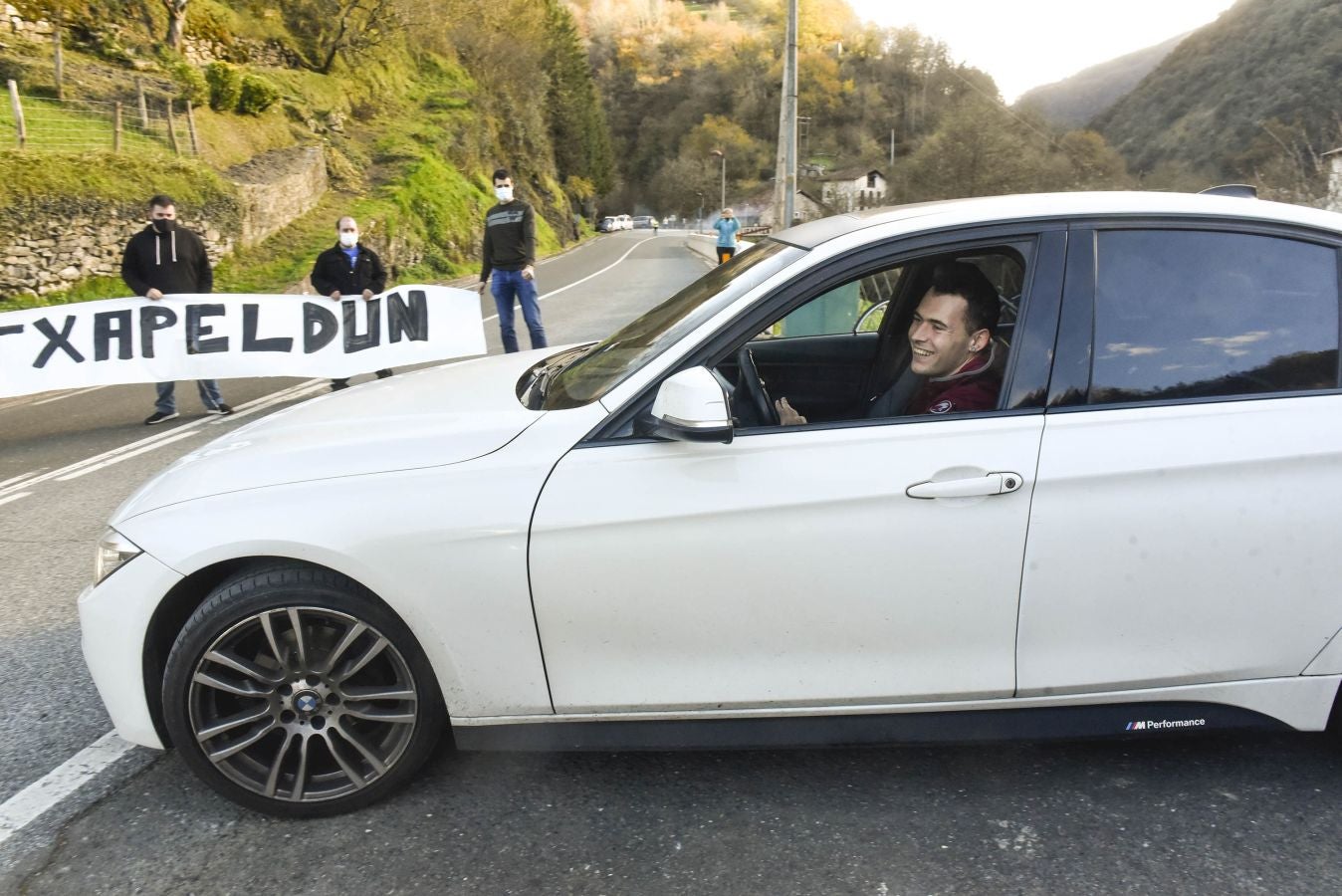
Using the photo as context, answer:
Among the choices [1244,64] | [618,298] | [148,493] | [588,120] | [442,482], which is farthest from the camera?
[588,120]

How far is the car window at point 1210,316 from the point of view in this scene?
8.25 ft

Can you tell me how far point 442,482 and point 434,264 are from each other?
Answer: 27971 mm

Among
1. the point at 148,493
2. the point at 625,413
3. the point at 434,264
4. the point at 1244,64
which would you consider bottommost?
the point at 148,493

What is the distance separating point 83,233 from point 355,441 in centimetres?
1719

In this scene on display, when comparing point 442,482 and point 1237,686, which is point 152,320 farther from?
point 1237,686

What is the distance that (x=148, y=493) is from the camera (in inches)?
109

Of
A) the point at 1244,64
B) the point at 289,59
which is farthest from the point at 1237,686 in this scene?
the point at 1244,64

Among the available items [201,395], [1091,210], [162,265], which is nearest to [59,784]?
[1091,210]

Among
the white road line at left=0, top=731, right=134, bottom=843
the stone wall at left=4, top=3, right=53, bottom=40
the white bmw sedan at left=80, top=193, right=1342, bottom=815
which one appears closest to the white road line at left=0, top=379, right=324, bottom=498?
the white road line at left=0, top=731, right=134, bottom=843

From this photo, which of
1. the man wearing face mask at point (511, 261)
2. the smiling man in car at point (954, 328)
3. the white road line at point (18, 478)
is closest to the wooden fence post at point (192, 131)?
the man wearing face mask at point (511, 261)

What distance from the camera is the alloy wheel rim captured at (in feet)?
8.27

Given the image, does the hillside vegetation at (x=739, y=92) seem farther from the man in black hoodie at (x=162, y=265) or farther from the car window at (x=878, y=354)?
the car window at (x=878, y=354)

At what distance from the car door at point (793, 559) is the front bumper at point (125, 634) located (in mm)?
1042

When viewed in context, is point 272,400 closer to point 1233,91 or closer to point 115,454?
point 115,454
